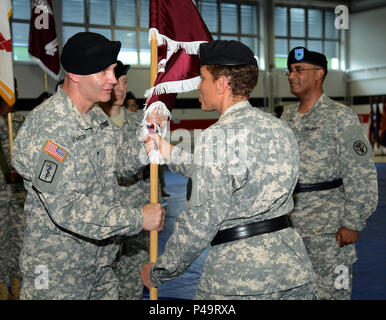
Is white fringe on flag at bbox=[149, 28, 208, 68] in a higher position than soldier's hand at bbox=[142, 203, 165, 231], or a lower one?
higher

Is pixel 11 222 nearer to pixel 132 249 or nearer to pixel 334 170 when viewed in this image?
pixel 132 249

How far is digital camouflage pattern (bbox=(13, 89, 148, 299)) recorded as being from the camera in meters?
1.93

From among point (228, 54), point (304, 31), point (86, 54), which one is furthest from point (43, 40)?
point (304, 31)

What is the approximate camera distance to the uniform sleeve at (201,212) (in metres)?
1.66

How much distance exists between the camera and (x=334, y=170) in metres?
3.09

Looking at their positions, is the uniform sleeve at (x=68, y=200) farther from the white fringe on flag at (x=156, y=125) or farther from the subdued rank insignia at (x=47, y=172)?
the white fringe on flag at (x=156, y=125)

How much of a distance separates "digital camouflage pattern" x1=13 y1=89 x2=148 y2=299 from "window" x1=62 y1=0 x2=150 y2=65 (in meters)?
13.4

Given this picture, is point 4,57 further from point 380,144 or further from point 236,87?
point 380,144

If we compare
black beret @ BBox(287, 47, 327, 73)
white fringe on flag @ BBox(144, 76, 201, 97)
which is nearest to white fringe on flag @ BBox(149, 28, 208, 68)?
white fringe on flag @ BBox(144, 76, 201, 97)

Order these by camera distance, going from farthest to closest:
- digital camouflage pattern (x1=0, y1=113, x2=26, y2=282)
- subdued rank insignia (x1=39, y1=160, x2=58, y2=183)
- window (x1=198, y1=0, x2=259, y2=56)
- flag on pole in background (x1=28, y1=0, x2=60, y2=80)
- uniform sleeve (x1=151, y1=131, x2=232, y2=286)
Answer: window (x1=198, y1=0, x2=259, y2=56) < flag on pole in background (x1=28, y1=0, x2=60, y2=80) < digital camouflage pattern (x1=0, y1=113, x2=26, y2=282) < subdued rank insignia (x1=39, y1=160, x2=58, y2=183) < uniform sleeve (x1=151, y1=131, x2=232, y2=286)

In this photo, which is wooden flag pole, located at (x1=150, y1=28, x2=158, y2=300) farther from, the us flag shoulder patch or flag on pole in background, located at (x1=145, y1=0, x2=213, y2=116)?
the us flag shoulder patch

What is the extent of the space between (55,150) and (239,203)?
0.82 m

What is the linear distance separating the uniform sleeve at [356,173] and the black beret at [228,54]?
1407 millimetres

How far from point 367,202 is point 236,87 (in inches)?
63.0
